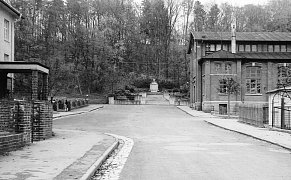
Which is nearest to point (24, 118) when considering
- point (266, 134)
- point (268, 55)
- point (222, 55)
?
point (266, 134)

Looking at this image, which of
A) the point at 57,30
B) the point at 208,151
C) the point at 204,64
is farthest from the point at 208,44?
the point at 208,151

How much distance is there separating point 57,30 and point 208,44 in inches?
1414

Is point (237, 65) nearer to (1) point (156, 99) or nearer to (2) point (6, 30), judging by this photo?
(1) point (156, 99)

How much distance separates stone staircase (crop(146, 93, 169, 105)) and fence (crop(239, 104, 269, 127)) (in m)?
38.8

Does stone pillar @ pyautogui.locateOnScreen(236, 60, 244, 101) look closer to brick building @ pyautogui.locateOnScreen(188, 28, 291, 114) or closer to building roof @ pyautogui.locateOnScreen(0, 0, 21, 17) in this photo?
brick building @ pyautogui.locateOnScreen(188, 28, 291, 114)

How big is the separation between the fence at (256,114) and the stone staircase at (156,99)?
38754mm

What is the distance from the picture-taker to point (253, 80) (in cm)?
5819

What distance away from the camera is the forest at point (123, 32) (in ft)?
257

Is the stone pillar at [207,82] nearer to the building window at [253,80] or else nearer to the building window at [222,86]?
the building window at [222,86]

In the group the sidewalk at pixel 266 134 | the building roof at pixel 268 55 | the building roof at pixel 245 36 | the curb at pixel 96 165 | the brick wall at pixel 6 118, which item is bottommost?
the sidewalk at pixel 266 134

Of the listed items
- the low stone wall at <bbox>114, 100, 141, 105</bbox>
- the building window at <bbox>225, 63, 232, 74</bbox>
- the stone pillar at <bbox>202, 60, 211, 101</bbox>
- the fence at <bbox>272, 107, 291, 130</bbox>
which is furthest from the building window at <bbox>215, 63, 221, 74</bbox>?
the fence at <bbox>272, 107, 291, 130</bbox>

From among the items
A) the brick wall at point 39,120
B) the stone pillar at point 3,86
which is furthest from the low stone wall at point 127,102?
the brick wall at point 39,120

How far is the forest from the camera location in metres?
78.4

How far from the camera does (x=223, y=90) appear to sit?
2218 inches
